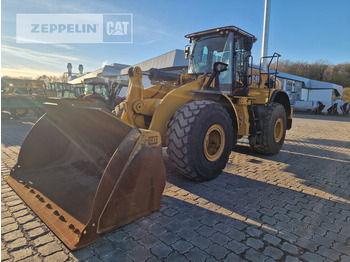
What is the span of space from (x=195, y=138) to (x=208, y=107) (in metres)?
0.57

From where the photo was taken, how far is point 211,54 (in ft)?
15.3

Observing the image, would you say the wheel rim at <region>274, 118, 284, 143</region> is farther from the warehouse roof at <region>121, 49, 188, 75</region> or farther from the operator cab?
the warehouse roof at <region>121, 49, 188, 75</region>

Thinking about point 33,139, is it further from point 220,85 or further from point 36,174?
point 220,85

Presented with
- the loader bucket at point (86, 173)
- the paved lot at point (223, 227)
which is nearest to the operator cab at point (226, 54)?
the paved lot at point (223, 227)

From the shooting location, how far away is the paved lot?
203cm

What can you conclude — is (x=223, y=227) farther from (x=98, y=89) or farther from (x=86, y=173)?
(x=98, y=89)

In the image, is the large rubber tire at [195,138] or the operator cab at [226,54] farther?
the operator cab at [226,54]

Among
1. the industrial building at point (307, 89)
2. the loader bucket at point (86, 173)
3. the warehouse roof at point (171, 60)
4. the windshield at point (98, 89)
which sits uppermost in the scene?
the warehouse roof at point (171, 60)

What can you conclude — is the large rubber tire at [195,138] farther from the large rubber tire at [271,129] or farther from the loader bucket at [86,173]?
the large rubber tire at [271,129]

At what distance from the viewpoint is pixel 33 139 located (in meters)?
3.47

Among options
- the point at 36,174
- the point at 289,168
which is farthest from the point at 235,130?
the point at 36,174

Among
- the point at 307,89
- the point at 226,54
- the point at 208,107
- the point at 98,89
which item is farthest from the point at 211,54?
the point at 307,89

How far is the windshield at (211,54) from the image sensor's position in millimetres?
4480

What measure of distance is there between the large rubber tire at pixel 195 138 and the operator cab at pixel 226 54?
47.6 inches
